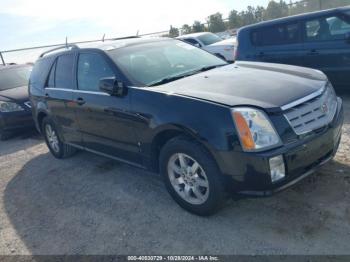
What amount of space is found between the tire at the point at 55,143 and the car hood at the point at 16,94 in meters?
2.19

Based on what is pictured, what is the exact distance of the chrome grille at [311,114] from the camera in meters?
3.42

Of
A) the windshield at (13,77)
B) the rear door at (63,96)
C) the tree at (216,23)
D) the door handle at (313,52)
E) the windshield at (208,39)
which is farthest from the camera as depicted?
the tree at (216,23)

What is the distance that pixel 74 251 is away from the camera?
3.77 metres

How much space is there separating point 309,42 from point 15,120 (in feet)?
20.4

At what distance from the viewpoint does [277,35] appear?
7898 millimetres

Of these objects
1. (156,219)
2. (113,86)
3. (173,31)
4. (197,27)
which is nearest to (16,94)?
(113,86)

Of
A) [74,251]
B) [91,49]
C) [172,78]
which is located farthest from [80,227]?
[91,49]

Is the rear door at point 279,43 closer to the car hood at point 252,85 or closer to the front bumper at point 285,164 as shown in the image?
the car hood at point 252,85

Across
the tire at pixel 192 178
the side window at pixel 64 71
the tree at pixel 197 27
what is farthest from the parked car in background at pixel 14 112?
the tree at pixel 197 27

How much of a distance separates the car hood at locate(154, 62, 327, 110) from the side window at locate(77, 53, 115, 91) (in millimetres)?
947

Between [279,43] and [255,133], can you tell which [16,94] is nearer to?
[279,43]

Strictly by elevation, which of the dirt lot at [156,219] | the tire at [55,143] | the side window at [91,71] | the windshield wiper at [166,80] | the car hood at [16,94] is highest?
the side window at [91,71]

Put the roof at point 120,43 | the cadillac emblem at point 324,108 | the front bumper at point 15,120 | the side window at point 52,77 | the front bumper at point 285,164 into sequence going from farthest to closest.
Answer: the front bumper at point 15,120, the side window at point 52,77, the roof at point 120,43, the cadillac emblem at point 324,108, the front bumper at point 285,164

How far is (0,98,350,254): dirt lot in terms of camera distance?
3.39m
